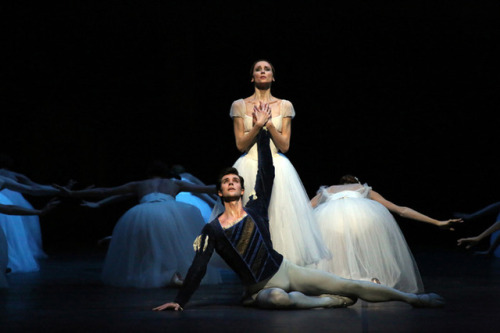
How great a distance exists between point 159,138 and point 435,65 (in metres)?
3.16

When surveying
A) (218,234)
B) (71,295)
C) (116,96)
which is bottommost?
(71,295)

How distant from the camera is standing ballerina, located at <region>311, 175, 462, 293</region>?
5023mm

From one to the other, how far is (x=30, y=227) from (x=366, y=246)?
436 centimetres

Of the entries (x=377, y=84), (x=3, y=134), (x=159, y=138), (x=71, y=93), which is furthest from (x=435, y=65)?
(x=3, y=134)

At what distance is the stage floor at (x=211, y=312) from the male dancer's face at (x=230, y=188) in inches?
21.4

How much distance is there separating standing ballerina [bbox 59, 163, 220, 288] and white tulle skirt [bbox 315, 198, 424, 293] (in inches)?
37.1

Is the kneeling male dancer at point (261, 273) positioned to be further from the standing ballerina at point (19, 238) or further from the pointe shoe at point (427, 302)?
the standing ballerina at point (19, 238)

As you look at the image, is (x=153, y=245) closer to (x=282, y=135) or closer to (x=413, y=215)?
(x=282, y=135)

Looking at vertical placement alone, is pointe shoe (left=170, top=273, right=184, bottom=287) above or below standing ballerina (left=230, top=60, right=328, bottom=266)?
below

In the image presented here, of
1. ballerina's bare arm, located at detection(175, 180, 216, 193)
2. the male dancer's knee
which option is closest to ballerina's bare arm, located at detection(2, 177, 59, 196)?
ballerina's bare arm, located at detection(175, 180, 216, 193)

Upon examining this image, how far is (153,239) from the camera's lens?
5.77 m

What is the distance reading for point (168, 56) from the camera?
944 cm

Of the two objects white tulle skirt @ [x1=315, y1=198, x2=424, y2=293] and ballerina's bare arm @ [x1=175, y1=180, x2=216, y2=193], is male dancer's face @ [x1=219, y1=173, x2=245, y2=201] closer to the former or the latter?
white tulle skirt @ [x1=315, y1=198, x2=424, y2=293]

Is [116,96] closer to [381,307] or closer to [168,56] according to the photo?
[168,56]
